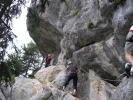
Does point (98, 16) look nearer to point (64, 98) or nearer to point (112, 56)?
point (112, 56)

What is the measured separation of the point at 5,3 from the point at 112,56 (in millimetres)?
7543

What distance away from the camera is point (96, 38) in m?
17.0

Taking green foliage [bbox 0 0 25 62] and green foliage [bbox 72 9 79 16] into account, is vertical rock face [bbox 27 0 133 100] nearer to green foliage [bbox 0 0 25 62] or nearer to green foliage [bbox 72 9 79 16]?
green foliage [bbox 72 9 79 16]

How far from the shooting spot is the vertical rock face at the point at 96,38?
14.9 m

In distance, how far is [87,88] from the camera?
16.5 metres

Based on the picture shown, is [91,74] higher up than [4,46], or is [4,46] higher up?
[4,46]

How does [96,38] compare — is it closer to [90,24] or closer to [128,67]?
[90,24]

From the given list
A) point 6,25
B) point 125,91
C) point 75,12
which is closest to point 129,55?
point 125,91

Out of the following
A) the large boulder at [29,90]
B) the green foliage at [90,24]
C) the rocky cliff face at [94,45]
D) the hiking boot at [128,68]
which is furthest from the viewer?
the green foliage at [90,24]

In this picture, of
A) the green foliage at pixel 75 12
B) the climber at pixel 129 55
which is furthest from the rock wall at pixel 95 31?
the climber at pixel 129 55

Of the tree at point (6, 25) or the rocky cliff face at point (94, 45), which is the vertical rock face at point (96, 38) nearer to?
the rocky cliff face at point (94, 45)

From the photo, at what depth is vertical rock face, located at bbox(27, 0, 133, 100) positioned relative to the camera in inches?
586

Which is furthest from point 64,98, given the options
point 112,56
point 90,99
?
point 112,56

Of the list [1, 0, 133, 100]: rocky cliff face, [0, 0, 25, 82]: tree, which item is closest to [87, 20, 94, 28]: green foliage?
[1, 0, 133, 100]: rocky cliff face
